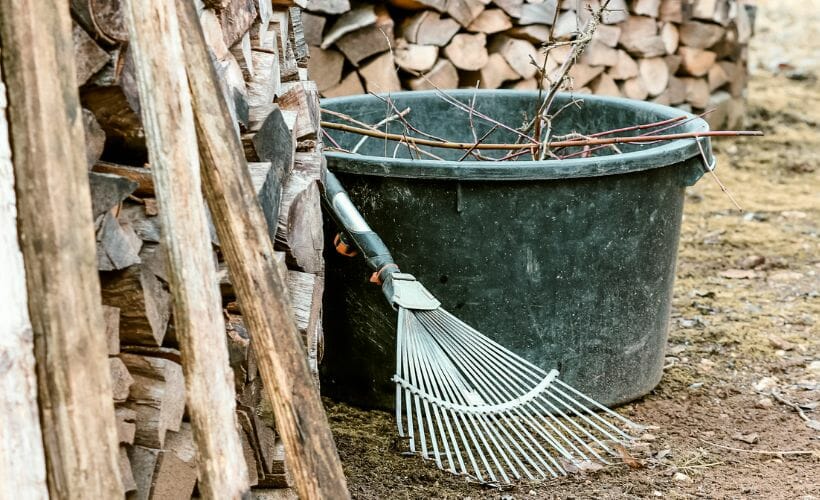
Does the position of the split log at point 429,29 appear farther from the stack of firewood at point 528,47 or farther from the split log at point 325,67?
the split log at point 325,67

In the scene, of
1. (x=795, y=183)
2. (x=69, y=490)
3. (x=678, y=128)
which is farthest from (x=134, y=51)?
(x=795, y=183)

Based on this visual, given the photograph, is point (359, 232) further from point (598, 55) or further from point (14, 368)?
point (598, 55)

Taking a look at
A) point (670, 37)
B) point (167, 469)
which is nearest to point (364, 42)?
point (670, 37)

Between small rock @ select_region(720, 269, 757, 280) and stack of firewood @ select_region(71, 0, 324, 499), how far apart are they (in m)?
2.18

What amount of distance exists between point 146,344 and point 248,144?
425 millimetres

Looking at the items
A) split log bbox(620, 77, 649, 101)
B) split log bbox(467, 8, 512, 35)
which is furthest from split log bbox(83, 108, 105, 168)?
split log bbox(620, 77, 649, 101)

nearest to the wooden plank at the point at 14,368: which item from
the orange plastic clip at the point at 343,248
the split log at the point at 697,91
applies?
the orange plastic clip at the point at 343,248

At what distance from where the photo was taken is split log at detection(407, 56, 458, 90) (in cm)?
423

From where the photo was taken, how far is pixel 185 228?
127 cm

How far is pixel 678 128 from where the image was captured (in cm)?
268

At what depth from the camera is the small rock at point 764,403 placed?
2658 mm

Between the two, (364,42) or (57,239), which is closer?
(57,239)

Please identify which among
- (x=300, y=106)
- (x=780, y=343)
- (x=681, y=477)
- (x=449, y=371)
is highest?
(x=300, y=106)

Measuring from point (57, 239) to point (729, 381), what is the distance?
84.7 inches
